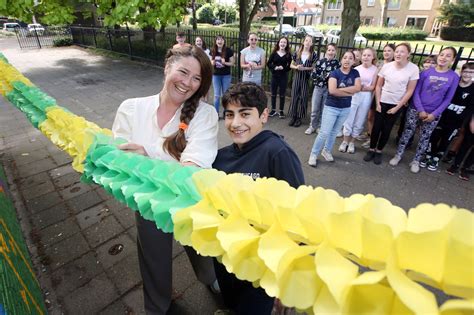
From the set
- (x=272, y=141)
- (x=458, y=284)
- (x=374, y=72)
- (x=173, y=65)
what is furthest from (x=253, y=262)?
(x=374, y=72)

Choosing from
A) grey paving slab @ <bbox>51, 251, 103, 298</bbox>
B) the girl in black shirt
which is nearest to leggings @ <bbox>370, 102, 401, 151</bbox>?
the girl in black shirt

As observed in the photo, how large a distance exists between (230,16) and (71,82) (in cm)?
5971

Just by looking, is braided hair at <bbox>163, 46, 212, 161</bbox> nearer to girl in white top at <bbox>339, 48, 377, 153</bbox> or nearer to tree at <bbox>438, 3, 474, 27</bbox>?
girl in white top at <bbox>339, 48, 377, 153</bbox>

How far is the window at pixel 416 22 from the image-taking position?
44997 millimetres

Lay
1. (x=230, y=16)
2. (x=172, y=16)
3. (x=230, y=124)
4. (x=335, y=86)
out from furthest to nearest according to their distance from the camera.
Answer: (x=230, y=16) < (x=172, y=16) < (x=335, y=86) < (x=230, y=124)

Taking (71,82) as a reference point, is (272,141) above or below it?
above

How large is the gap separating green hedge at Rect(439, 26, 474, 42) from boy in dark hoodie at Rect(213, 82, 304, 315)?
4327 cm

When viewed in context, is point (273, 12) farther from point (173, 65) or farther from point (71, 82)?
point (173, 65)

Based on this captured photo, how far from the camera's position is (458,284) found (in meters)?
0.45

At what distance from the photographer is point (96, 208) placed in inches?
141

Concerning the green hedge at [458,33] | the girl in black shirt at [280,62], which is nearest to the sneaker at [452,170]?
the girl in black shirt at [280,62]

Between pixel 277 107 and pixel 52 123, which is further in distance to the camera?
pixel 277 107

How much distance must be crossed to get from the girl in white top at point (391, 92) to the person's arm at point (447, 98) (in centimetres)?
45

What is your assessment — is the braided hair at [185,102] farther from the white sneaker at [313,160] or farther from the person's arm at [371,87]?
the person's arm at [371,87]
